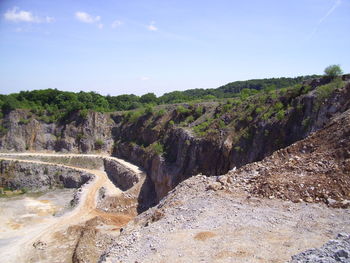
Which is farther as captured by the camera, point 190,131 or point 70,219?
point 190,131

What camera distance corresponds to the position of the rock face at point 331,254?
8.31 metres

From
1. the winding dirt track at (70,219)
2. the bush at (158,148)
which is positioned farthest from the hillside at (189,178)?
the bush at (158,148)

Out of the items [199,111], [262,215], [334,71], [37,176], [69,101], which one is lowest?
[37,176]

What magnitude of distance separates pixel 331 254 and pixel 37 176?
4169 cm

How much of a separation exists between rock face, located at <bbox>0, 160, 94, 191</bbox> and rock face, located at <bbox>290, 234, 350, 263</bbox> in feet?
116

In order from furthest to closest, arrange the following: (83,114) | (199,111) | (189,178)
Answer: (83,114)
(199,111)
(189,178)

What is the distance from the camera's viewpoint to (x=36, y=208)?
3491 cm

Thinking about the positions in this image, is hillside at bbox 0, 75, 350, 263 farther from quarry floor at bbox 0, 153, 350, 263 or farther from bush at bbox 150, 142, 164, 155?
bush at bbox 150, 142, 164, 155

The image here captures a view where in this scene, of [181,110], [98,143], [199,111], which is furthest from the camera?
[98,143]

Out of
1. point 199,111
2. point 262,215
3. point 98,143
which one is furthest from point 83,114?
point 262,215

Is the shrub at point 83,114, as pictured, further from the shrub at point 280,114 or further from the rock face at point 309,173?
the rock face at point 309,173

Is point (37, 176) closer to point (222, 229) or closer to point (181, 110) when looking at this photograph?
point (181, 110)

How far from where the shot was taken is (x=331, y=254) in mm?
8602

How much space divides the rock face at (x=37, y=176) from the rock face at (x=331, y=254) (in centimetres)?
3539
